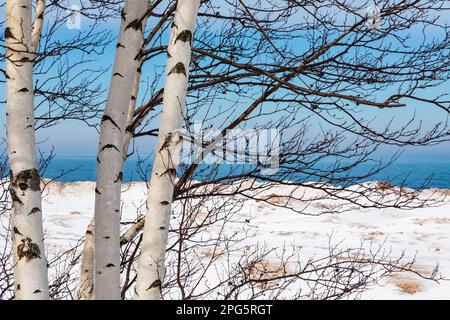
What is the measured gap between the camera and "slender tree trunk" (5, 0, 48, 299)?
8.27 feet

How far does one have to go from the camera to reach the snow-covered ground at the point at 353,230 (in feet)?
28.2

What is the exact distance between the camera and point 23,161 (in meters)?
2.64

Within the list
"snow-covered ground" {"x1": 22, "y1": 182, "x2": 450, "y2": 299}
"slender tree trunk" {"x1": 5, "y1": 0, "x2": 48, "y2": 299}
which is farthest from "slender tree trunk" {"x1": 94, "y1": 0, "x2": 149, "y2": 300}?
"snow-covered ground" {"x1": 22, "y1": 182, "x2": 450, "y2": 299}

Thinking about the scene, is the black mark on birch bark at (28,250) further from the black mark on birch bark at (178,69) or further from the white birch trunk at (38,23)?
the white birch trunk at (38,23)

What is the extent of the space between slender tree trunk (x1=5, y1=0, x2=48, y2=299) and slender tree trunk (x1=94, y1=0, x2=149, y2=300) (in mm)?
349

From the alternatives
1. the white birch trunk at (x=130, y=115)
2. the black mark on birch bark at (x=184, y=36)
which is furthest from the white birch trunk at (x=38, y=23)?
the black mark on birch bark at (x=184, y=36)

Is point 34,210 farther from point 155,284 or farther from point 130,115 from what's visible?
point 130,115

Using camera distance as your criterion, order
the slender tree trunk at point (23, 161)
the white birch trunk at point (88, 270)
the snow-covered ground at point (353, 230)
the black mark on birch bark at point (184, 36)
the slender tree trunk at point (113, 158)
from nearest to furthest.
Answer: the slender tree trunk at point (23, 161) < the black mark on birch bark at point (184, 36) < the slender tree trunk at point (113, 158) < the white birch trunk at point (88, 270) < the snow-covered ground at point (353, 230)

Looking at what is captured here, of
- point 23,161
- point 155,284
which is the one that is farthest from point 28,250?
point 155,284

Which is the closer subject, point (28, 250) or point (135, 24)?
point (28, 250)

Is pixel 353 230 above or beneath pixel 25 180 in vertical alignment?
beneath

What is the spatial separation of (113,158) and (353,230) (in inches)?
447

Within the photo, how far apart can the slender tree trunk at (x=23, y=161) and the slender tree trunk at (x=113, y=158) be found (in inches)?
13.7

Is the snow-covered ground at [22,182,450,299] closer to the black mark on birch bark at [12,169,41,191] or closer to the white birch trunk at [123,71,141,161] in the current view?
the white birch trunk at [123,71,141,161]
